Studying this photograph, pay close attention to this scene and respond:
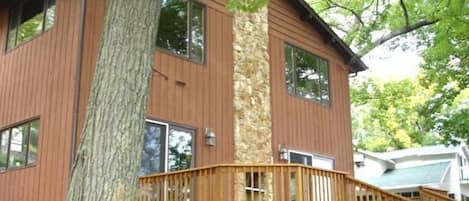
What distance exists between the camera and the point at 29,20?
9500mm

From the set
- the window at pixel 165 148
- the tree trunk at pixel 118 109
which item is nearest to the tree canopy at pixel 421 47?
the window at pixel 165 148

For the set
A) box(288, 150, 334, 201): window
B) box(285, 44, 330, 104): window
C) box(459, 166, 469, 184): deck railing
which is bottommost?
box(288, 150, 334, 201): window

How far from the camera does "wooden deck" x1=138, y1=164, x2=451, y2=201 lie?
675 cm

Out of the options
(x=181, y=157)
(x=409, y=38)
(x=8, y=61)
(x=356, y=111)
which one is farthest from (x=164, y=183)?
(x=356, y=111)

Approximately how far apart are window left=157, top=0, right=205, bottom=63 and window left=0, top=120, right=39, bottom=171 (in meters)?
2.52

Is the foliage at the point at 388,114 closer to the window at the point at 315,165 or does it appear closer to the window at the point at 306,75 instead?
the window at the point at 306,75

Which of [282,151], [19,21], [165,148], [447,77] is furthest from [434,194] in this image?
[447,77]

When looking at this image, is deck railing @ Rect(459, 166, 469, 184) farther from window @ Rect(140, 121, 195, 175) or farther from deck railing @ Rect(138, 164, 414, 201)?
window @ Rect(140, 121, 195, 175)

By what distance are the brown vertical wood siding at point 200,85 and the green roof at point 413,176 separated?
13.2 m

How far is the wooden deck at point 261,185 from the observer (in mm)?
6754

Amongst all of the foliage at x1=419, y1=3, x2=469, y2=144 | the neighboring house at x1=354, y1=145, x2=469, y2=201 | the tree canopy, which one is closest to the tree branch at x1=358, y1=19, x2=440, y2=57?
the tree canopy

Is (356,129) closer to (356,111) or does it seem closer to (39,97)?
(356,111)

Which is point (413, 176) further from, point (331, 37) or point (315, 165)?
point (315, 165)

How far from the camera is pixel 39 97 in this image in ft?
27.8
